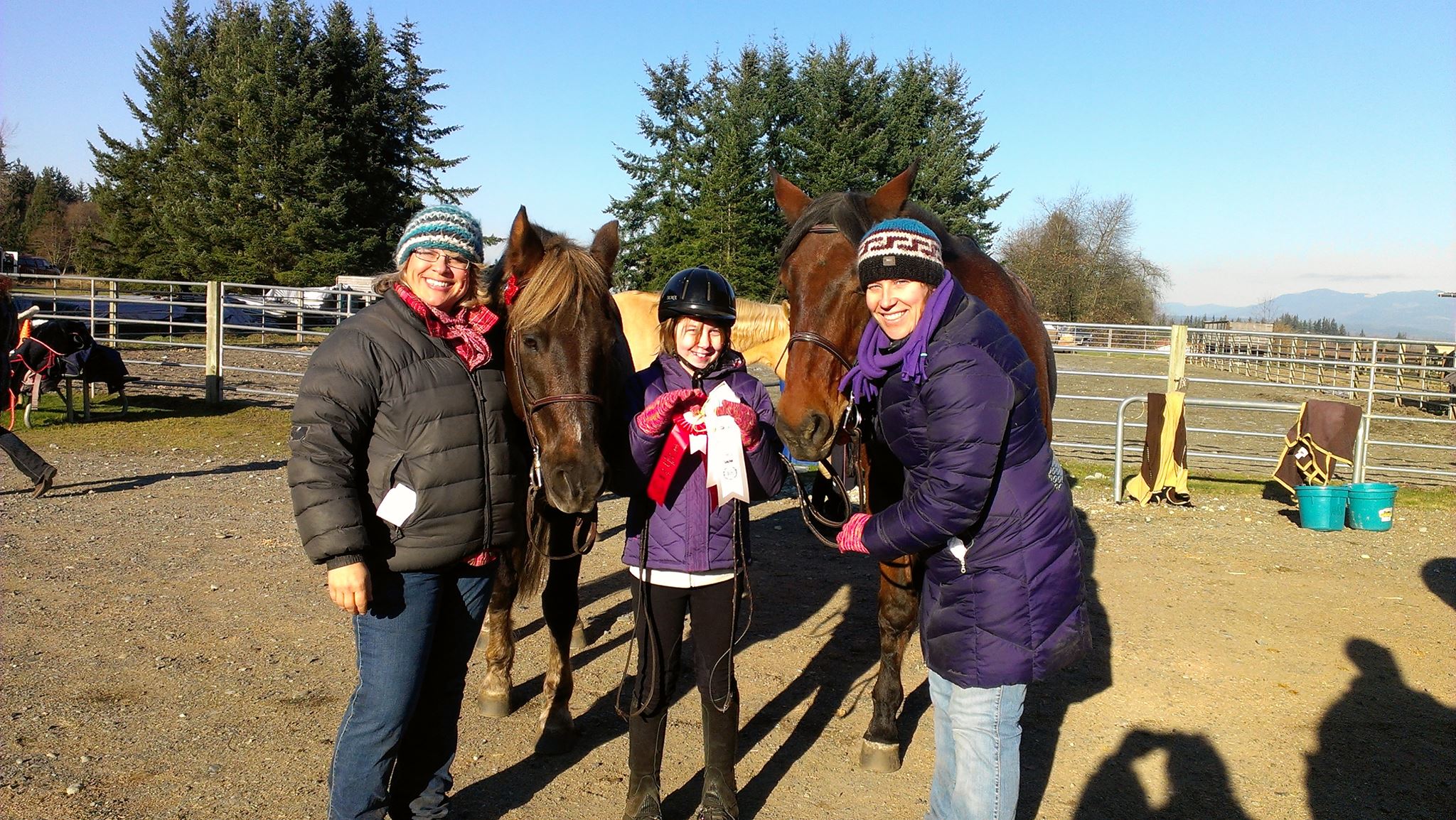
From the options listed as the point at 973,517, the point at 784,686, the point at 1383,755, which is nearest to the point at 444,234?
the point at 973,517

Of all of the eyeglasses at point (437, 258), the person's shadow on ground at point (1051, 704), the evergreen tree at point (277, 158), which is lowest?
the person's shadow on ground at point (1051, 704)

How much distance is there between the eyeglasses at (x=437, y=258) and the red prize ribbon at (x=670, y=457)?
0.81m

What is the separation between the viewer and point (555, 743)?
354cm

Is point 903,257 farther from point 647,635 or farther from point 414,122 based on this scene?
point 414,122

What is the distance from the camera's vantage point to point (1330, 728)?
152 inches

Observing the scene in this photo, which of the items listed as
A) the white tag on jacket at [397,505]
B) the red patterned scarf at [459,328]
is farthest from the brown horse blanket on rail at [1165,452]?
the white tag on jacket at [397,505]

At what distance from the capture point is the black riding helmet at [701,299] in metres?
2.81

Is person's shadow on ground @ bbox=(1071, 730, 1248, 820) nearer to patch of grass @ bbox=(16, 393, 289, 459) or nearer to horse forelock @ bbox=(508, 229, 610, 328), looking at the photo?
horse forelock @ bbox=(508, 229, 610, 328)

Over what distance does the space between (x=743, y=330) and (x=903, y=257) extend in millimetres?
4562

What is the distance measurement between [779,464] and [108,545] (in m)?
5.60

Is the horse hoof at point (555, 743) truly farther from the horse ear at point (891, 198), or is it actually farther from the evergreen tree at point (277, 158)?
the evergreen tree at point (277, 158)

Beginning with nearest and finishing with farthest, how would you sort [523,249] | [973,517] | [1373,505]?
[973,517]
[523,249]
[1373,505]

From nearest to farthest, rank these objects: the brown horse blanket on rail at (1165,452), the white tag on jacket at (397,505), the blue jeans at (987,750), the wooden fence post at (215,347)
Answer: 1. the blue jeans at (987,750)
2. the white tag on jacket at (397,505)
3. the brown horse blanket on rail at (1165,452)
4. the wooden fence post at (215,347)

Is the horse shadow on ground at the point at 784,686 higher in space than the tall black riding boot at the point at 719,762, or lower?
lower
